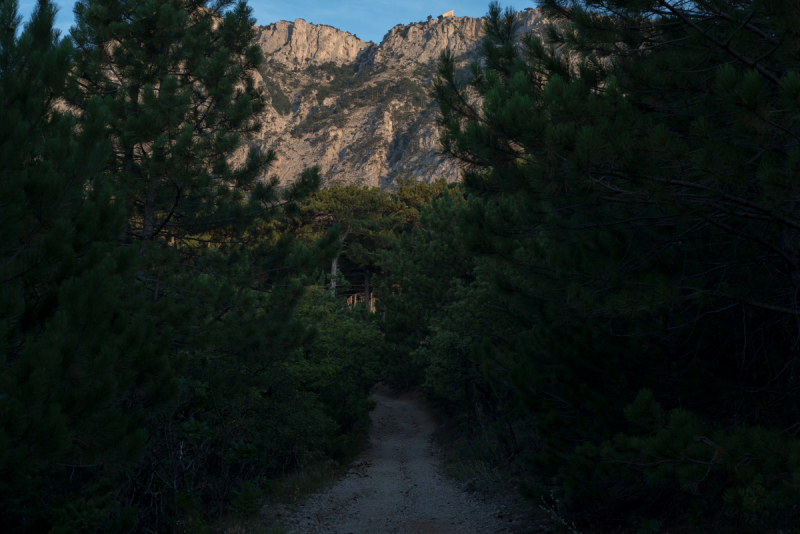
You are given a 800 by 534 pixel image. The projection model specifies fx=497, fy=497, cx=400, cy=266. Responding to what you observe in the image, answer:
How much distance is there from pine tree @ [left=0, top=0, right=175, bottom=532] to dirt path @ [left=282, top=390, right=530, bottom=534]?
4.61m

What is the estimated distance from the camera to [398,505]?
378 inches

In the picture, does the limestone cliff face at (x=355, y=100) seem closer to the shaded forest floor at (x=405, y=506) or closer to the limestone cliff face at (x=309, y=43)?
the limestone cliff face at (x=309, y=43)

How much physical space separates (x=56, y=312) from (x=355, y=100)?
4107 inches

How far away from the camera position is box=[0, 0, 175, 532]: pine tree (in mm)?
2795

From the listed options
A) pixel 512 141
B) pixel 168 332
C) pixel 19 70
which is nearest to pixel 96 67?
pixel 19 70

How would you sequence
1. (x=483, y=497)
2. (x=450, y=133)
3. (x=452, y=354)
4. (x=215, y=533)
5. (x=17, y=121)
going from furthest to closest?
(x=452, y=354)
(x=483, y=497)
(x=215, y=533)
(x=450, y=133)
(x=17, y=121)

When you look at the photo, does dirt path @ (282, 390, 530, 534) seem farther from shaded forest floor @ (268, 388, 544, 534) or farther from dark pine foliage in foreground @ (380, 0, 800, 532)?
dark pine foliage in foreground @ (380, 0, 800, 532)

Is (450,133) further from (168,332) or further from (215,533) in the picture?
(215,533)

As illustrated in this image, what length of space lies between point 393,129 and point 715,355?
89.4m

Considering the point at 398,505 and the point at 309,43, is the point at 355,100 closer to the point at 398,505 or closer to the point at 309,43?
the point at 309,43

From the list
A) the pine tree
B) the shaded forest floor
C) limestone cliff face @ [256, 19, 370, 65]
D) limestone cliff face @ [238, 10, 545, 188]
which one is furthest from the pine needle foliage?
limestone cliff face @ [256, 19, 370, 65]

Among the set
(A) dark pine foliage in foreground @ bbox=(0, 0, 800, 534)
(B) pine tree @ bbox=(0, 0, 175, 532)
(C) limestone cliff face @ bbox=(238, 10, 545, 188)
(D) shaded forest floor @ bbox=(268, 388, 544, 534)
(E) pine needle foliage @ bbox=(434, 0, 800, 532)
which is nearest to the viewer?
(B) pine tree @ bbox=(0, 0, 175, 532)

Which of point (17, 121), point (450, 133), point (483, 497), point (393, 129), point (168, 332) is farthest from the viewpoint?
point (393, 129)

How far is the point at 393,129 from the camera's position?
90562 mm
